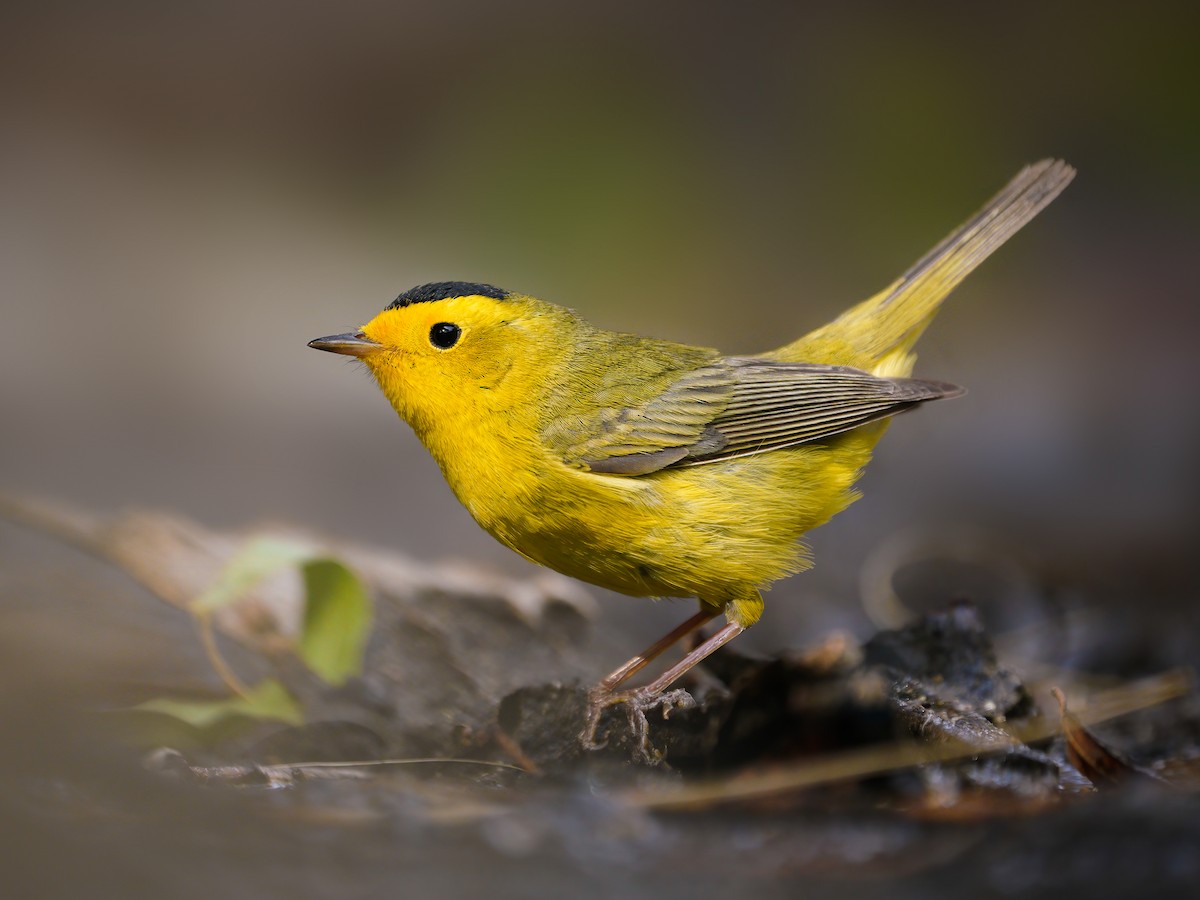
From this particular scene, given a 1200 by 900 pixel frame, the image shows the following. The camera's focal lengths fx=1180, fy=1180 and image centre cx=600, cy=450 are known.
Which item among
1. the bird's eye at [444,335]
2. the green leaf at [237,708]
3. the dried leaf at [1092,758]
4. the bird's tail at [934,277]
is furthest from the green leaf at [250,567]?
the dried leaf at [1092,758]

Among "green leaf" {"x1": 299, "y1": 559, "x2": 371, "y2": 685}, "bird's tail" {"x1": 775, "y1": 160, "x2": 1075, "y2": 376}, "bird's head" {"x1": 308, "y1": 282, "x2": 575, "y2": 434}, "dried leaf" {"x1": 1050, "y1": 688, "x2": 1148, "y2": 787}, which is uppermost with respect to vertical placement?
"bird's tail" {"x1": 775, "y1": 160, "x2": 1075, "y2": 376}

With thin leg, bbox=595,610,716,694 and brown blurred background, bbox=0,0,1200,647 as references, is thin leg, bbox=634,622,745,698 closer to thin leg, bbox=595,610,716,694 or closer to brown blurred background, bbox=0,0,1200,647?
thin leg, bbox=595,610,716,694

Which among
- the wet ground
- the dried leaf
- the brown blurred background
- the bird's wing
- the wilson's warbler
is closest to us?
the wet ground

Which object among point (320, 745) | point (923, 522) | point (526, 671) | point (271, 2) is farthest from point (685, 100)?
point (320, 745)

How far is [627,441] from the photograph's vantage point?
275 cm

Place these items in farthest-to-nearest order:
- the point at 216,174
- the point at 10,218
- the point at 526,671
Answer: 1. the point at 216,174
2. the point at 10,218
3. the point at 526,671

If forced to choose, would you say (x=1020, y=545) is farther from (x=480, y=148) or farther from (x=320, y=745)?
(x=480, y=148)

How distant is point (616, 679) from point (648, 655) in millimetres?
172

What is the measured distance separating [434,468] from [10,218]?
2.78 meters

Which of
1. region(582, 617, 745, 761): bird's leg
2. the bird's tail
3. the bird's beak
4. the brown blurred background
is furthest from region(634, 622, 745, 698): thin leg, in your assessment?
the brown blurred background

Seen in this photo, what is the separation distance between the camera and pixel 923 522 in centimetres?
462

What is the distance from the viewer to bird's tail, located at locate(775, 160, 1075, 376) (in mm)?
3123

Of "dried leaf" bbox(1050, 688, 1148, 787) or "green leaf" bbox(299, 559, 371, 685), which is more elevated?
"green leaf" bbox(299, 559, 371, 685)

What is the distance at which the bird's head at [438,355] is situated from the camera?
9.00 feet
